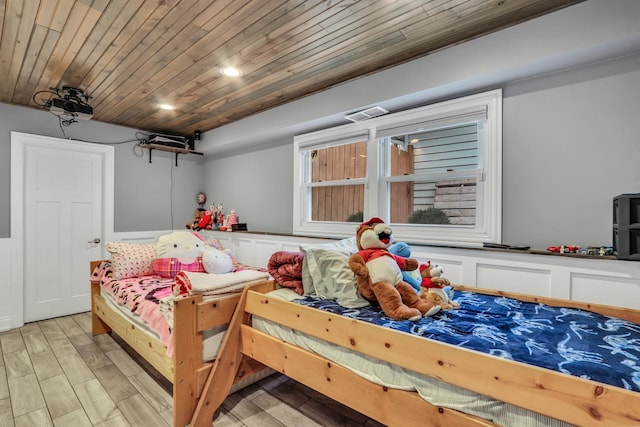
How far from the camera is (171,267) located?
9.04 ft

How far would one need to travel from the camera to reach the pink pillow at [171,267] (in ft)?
9.01

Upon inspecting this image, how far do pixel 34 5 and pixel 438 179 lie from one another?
2.78 metres

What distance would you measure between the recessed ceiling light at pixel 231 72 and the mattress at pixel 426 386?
1.99 metres

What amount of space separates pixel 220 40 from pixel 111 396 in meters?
2.43

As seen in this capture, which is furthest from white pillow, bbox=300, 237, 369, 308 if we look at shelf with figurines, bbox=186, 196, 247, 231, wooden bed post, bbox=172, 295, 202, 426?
shelf with figurines, bbox=186, 196, 247, 231

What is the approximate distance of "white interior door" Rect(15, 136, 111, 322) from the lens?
333 cm

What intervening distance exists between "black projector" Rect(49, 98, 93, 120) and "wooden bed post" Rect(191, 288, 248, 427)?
102 inches

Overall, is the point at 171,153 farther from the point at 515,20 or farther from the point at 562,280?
the point at 562,280

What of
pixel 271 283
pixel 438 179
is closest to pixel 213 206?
pixel 271 283

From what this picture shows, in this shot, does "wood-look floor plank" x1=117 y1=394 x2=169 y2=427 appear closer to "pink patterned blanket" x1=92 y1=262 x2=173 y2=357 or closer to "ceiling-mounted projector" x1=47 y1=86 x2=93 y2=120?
"pink patterned blanket" x1=92 y1=262 x2=173 y2=357

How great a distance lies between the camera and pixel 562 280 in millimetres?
1755

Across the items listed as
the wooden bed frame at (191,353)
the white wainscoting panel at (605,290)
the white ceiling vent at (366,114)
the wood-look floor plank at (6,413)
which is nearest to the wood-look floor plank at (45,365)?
the wood-look floor plank at (6,413)

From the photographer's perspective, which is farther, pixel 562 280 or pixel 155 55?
pixel 155 55

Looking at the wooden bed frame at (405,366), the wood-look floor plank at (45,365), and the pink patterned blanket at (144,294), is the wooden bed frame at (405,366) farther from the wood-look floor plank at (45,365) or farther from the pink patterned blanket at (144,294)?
the wood-look floor plank at (45,365)
